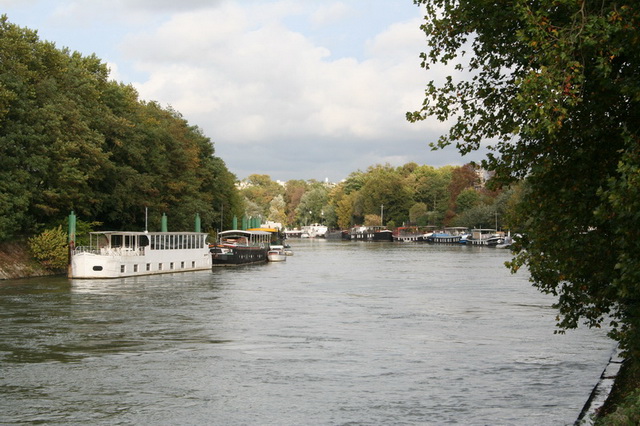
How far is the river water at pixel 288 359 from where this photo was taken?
19.3 m

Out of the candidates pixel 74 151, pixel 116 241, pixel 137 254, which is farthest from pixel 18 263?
pixel 74 151

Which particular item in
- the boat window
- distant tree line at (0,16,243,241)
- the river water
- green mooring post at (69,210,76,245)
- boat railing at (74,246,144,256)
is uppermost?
distant tree line at (0,16,243,241)

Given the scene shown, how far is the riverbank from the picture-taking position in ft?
193

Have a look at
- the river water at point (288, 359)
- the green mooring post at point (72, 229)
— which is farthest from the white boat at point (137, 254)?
the river water at point (288, 359)

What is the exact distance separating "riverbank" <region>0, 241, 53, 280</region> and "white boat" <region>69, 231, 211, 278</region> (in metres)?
3.38

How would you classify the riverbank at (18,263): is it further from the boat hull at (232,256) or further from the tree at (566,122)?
the tree at (566,122)

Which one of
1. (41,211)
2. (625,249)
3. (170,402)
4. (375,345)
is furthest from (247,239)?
(625,249)

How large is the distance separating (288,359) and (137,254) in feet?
132

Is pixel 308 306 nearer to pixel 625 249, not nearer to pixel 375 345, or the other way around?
pixel 375 345

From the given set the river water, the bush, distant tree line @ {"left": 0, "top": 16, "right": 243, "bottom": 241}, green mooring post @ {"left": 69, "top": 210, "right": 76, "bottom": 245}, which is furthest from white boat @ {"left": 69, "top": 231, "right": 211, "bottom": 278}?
the river water

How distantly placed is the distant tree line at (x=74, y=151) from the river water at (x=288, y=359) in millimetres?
14552

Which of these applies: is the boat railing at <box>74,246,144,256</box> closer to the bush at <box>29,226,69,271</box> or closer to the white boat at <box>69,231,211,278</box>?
the white boat at <box>69,231,211,278</box>

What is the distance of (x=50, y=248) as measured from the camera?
203 feet

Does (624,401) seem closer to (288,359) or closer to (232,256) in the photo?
(288,359)
